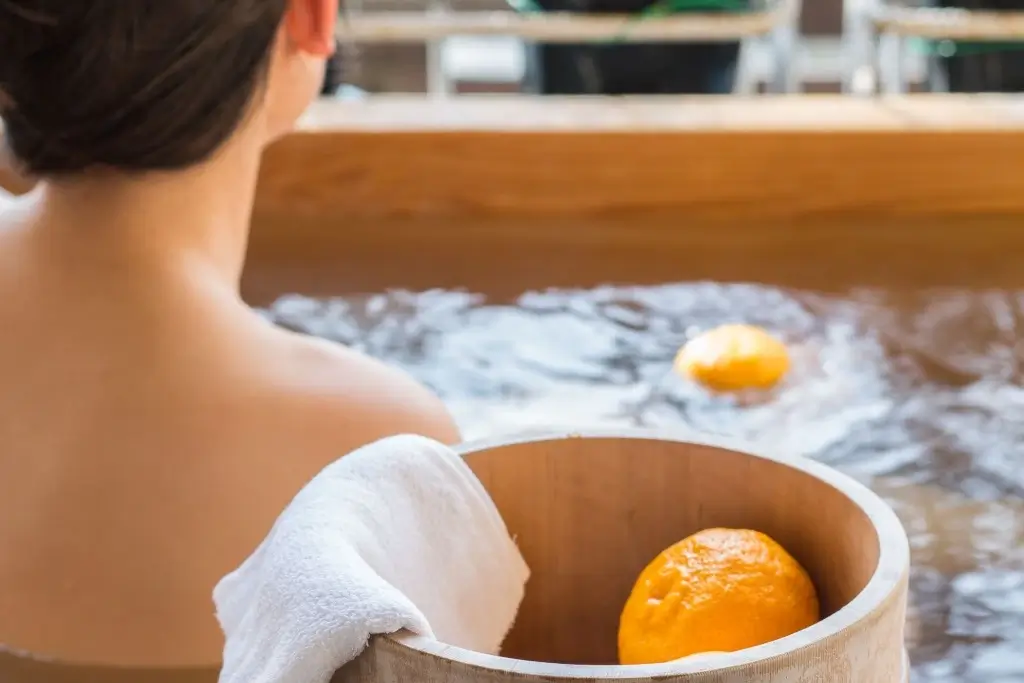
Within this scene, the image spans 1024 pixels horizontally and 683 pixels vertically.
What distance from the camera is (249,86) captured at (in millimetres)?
896

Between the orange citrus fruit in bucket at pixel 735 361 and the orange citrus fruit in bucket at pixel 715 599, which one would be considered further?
the orange citrus fruit in bucket at pixel 735 361

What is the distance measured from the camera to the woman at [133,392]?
826mm

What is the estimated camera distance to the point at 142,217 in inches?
35.0

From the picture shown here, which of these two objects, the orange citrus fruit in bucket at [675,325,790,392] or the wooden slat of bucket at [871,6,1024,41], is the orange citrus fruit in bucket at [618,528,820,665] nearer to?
the orange citrus fruit in bucket at [675,325,790,392]

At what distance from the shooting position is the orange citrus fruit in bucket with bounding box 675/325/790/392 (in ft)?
4.10

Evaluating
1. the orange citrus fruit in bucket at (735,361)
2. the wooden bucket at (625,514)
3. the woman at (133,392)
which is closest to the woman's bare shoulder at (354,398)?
the woman at (133,392)

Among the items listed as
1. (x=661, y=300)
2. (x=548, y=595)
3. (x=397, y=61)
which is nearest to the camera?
(x=548, y=595)

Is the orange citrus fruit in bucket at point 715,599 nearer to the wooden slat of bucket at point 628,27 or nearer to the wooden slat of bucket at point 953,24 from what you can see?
the wooden slat of bucket at point 628,27

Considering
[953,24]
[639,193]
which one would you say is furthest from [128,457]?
[953,24]

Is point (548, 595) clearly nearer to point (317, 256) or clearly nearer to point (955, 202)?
point (317, 256)

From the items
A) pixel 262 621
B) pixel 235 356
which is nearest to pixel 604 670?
pixel 262 621

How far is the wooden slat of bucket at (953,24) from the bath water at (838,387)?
142 cm

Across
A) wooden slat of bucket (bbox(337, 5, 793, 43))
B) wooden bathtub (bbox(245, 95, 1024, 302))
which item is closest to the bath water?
wooden bathtub (bbox(245, 95, 1024, 302))

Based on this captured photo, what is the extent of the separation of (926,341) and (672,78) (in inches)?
71.8
